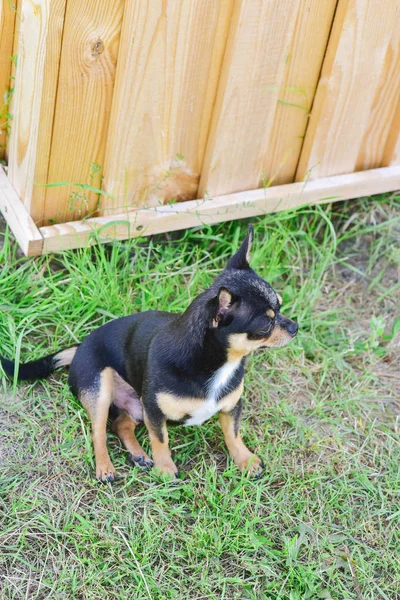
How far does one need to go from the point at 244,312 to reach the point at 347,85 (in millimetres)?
1843

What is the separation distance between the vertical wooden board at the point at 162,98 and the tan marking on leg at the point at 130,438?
3.90ft

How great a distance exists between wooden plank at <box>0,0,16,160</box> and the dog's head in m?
1.67

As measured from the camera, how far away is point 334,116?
4.43 metres

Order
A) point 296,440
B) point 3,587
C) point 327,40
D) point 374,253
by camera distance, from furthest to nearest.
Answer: point 374,253 < point 327,40 < point 296,440 < point 3,587

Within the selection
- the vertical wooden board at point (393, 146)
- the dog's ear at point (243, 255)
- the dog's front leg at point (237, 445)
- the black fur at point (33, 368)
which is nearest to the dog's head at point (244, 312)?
the dog's ear at point (243, 255)

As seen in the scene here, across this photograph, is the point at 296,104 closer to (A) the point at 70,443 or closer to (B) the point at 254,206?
(B) the point at 254,206

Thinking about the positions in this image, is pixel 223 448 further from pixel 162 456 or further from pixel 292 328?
pixel 292 328

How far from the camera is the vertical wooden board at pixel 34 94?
3512 millimetres

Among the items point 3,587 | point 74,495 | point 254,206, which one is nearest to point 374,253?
point 254,206

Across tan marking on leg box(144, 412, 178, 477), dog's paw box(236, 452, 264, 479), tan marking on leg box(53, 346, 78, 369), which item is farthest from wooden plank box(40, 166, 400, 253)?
dog's paw box(236, 452, 264, 479)

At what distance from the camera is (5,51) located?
157 inches

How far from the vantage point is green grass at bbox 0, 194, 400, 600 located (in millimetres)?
3221

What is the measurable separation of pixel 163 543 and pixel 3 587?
0.69 m

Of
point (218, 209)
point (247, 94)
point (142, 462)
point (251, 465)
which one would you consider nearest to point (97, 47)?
point (247, 94)
